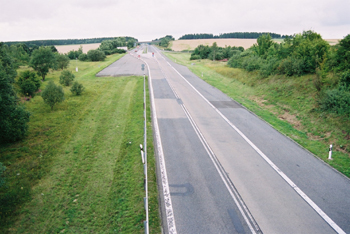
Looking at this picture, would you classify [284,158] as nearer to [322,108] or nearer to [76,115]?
[322,108]

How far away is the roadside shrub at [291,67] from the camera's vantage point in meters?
23.2

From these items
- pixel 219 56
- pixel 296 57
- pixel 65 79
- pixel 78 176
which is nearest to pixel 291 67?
pixel 296 57

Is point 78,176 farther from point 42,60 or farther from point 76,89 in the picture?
point 42,60

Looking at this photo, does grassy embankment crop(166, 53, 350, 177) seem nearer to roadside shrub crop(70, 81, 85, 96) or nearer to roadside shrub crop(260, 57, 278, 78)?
roadside shrub crop(260, 57, 278, 78)

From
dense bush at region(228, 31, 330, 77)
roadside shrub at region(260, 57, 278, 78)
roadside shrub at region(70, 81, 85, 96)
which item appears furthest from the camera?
roadside shrub at region(260, 57, 278, 78)

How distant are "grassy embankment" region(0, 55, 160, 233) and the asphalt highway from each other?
1097 mm

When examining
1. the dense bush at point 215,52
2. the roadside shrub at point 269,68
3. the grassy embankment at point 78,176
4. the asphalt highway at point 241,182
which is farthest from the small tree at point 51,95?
the dense bush at point 215,52

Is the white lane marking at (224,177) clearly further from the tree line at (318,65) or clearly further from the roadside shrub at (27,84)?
the roadside shrub at (27,84)

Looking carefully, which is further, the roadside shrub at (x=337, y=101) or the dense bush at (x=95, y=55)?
the dense bush at (x=95, y=55)

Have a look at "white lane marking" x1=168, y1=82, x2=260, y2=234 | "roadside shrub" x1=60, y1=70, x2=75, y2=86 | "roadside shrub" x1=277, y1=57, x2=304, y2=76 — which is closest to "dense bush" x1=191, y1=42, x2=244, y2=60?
"roadside shrub" x1=277, y1=57, x2=304, y2=76

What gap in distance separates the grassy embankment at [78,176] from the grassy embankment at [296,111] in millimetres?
9933

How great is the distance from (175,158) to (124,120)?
7.00 metres

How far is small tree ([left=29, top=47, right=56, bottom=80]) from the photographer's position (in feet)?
112

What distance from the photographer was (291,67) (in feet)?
78.9
